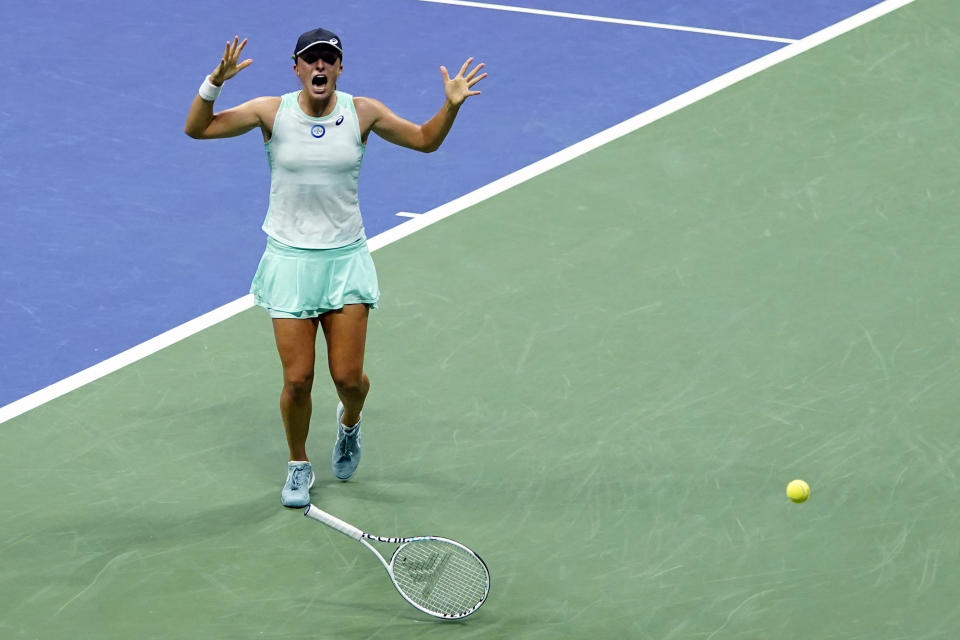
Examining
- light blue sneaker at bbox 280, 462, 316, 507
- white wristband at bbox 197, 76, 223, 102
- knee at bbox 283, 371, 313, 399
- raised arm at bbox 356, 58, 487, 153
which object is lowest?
light blue sneaker at bbox 280, 462, 316, 507

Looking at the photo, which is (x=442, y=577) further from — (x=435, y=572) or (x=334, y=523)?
(x=334, y=523)

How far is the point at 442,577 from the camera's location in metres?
8.31

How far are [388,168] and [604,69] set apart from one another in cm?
251

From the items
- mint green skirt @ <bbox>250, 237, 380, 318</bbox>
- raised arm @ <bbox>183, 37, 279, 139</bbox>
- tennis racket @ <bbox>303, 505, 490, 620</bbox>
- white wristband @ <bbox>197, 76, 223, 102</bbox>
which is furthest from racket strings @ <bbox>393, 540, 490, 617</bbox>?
white wristband @ <bbox>197, 76, 223, 102</bbox>

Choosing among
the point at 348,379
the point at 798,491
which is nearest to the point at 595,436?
the point at 798,491

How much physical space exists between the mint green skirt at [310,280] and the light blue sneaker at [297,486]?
2.65 ft

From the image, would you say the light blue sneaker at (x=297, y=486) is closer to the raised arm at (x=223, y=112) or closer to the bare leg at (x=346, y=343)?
the bare leg at (x=346, y=343)

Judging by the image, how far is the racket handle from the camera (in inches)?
331

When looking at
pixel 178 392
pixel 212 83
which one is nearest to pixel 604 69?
pixel 178 392

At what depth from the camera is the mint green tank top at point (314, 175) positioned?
28.2 feet

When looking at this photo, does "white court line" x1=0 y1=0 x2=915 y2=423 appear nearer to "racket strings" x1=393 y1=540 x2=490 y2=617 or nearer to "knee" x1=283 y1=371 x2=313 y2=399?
"knee" x1=283 y1=371 x2=313 y2=399

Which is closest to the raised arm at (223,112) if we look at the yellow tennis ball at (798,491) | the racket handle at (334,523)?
the racket handle at (334,523)

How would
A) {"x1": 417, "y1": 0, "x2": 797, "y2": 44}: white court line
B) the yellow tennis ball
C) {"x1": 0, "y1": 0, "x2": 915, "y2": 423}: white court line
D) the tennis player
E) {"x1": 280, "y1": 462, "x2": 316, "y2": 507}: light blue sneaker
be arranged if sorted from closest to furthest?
the tennis player < the yellow tennis ball < {"x1": 280, "y1": 462, "x2": 316, "y2": 507}: light blue sneaker < {"x1": 0, "y1": 0, "x2": 915, "y2": 423}: white court line < {"x1": 417, "y1": 0, "x2": 797, "y2": 44}: white court line

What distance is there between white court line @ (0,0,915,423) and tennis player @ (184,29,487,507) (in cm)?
188
